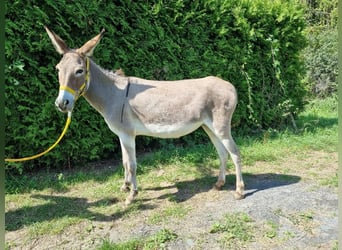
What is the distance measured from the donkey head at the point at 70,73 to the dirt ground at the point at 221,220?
4.80 ft

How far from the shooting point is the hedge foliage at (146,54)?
17.0ft

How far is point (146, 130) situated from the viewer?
441 centimetres

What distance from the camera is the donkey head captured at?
372 cm

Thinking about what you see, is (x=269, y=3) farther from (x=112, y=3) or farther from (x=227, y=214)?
(x=227, y=214)

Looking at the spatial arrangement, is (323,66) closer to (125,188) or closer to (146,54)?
(146,54)

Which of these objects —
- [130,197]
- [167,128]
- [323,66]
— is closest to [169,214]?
[130,197]

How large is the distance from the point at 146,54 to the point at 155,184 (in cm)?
254

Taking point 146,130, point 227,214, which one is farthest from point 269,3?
point 227,214

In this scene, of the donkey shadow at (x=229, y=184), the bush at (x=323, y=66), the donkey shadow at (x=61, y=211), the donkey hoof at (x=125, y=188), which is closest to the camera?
the donkey shadow at (x=61, y=211)

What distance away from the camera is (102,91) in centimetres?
433

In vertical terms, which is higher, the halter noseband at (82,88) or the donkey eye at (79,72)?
the donkey eye at (79,72)

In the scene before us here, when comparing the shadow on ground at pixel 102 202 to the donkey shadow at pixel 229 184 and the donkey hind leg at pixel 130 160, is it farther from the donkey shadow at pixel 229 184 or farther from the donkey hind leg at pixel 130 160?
the donkey hind leg at pixel 130 160

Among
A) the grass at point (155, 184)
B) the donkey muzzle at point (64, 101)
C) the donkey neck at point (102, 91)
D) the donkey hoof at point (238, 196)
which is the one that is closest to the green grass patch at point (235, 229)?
the grass at point (155, 184)

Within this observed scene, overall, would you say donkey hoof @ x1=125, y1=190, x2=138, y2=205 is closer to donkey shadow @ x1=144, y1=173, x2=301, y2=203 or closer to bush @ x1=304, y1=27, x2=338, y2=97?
donkey shadow @ x1=144, y1=173, x2=301, y2=203
